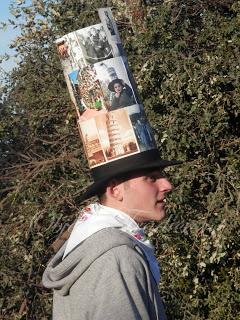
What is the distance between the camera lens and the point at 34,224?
6836 millimetres

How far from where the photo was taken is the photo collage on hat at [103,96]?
2.26 meters

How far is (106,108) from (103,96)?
0.06 m

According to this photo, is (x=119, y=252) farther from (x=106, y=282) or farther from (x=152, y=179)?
(x=152, y=179)

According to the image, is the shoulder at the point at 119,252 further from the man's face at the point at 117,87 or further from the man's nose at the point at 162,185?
the man's face at the point at 117,87

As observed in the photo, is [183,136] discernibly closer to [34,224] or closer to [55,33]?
[34,224]

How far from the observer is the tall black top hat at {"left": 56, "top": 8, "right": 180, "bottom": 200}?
2.23 metres

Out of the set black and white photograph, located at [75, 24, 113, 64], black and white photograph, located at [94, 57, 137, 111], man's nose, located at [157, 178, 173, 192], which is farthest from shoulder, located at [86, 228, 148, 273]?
black and white photograph, located at [75, 24, 113, 64]

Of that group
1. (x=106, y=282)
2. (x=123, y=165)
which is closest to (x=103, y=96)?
(x=123, y=165)

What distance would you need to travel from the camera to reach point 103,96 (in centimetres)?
236

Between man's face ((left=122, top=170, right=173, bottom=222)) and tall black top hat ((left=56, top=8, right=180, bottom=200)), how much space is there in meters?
0.04

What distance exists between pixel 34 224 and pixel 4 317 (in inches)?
40.8

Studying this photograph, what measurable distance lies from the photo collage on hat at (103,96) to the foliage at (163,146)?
3.52 metres

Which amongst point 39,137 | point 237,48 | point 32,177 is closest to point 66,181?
point 32,177

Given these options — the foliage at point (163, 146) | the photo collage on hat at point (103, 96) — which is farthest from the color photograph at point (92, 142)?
the foliage at point (163, 146)
